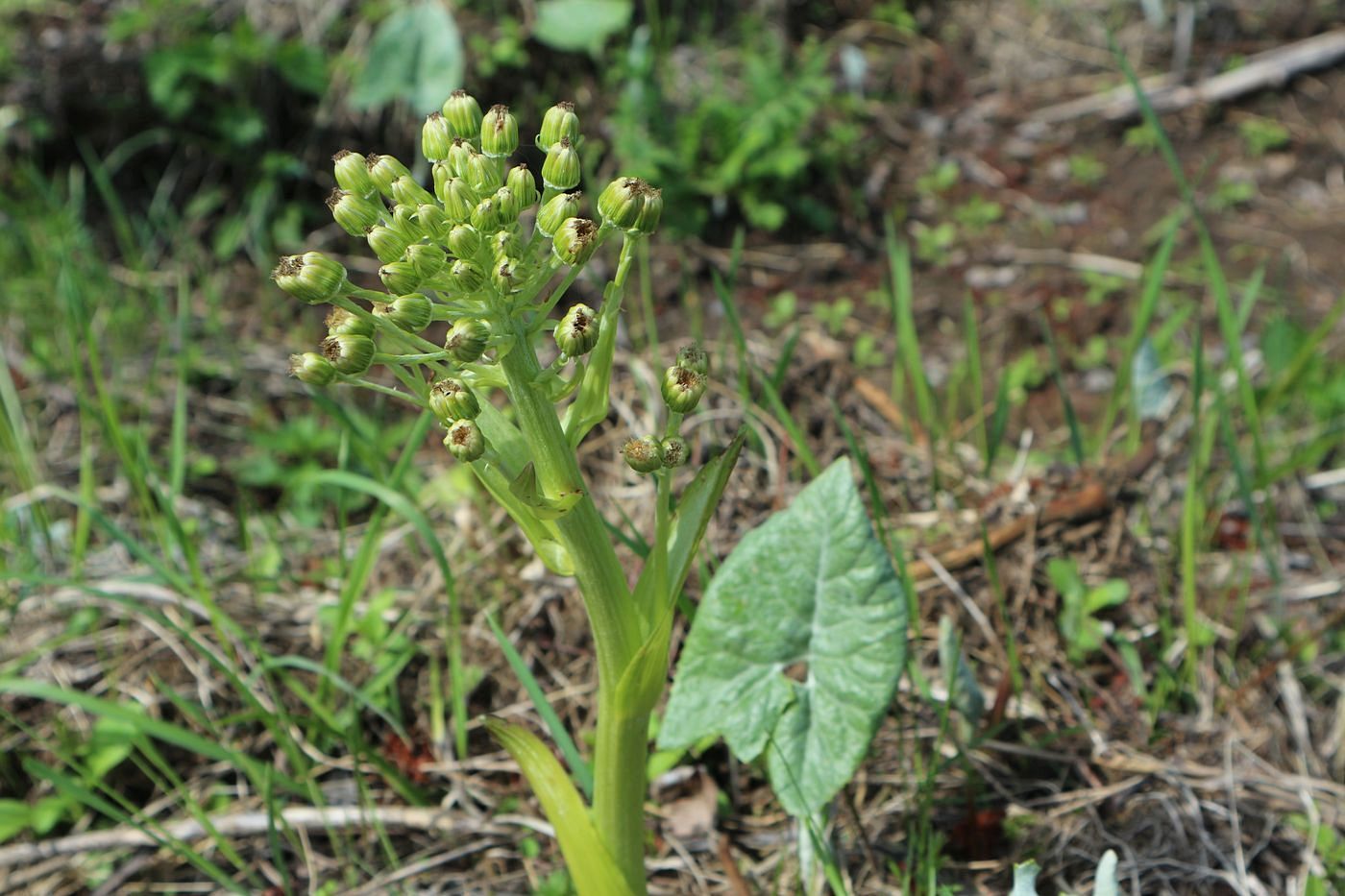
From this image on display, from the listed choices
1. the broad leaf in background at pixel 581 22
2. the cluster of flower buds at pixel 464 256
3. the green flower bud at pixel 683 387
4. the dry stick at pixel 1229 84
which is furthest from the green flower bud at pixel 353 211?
the dry stick at pixel 1229 84

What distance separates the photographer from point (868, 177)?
483 centimetres

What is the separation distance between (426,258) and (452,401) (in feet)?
0.63

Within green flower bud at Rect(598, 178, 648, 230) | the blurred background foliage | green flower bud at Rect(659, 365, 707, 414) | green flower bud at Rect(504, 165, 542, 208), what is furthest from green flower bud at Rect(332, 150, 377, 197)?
the blurred background foliage

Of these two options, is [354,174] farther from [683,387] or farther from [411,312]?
[683,387]

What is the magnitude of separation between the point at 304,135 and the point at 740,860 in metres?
3.58

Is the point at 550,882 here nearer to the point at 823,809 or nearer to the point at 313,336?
the point at 823,809

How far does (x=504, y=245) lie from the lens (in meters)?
1.48

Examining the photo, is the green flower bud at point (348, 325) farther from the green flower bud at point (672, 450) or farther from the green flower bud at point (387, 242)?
the green flower bud at point (672, 450)

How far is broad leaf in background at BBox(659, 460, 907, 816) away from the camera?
1.95 meters

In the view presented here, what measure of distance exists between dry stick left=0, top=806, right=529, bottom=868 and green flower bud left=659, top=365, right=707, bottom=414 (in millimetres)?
1214

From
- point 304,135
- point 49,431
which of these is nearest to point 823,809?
point 49,431

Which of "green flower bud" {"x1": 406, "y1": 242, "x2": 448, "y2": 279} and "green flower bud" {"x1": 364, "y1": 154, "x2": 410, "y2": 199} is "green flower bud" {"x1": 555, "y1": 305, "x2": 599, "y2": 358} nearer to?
"green flower bud" {"x1": 406, "y1": 242, "x2": 448, "y2": 279}

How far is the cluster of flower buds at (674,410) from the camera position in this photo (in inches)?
60.7

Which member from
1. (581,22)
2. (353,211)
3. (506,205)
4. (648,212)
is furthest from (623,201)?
(581,22)
